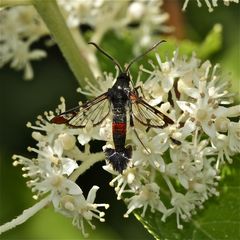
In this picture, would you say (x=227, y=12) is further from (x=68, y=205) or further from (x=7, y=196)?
(x=68, y=205)

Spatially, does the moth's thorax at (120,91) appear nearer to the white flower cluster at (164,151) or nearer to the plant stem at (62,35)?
the white flower cluster at (164,151)

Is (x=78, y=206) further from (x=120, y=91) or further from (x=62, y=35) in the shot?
(x=62, y=35)

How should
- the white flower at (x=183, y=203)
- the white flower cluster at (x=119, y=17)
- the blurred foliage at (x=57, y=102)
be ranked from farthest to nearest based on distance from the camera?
the blurred foliage at (x=57, y=102), the white flower cluster at (x=119, y=17), the white flower at (x=183, y=203)

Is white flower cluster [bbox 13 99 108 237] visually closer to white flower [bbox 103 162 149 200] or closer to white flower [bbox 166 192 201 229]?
white flower [bbox 103 162 149 200]

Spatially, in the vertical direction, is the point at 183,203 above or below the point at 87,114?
below

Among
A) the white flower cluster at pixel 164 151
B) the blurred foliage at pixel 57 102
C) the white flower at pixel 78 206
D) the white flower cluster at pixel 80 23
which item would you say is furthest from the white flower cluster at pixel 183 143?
the blurred foliage at pixel 57 102

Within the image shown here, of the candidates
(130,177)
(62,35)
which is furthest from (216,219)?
(62,35)

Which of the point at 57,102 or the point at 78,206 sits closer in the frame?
the point at 78,206

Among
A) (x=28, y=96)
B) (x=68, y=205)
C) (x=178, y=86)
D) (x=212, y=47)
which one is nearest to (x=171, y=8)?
(x=212, y=47)
